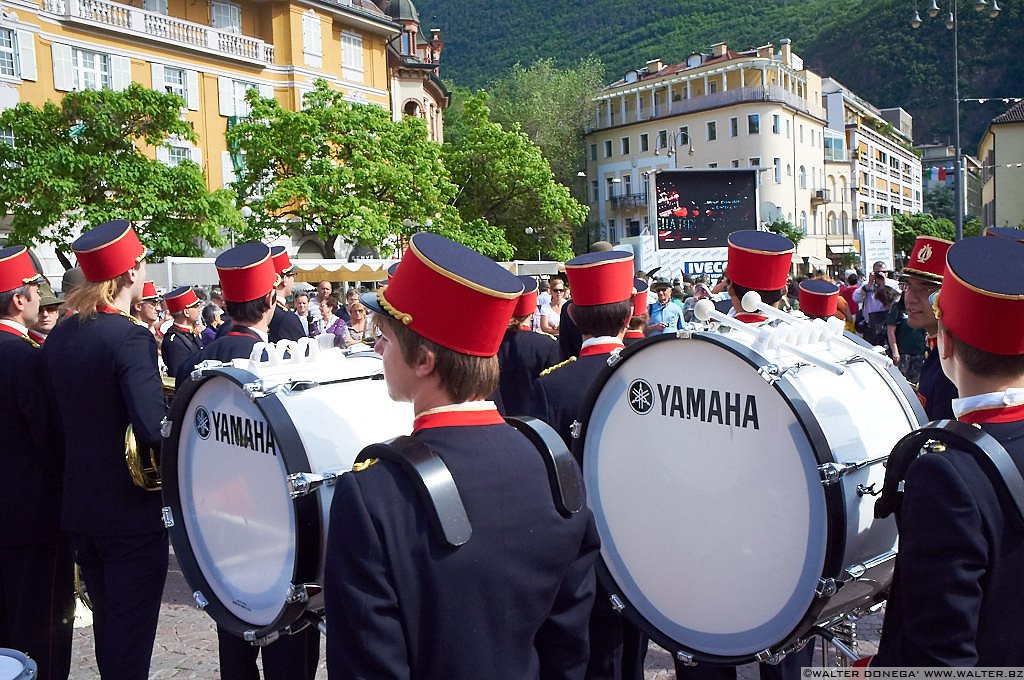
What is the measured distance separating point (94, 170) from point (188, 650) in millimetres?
21949

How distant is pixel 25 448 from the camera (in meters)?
3.95

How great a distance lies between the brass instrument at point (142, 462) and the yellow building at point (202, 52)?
23.8 metres

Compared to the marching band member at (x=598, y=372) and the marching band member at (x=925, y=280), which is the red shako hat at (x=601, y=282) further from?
the marching band member at (x=925, y=280)

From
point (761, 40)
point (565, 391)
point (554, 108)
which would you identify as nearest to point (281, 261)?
point (565, 391)

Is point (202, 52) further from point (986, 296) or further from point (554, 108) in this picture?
point (986, 296)

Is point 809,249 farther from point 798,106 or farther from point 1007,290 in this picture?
point 1007,290

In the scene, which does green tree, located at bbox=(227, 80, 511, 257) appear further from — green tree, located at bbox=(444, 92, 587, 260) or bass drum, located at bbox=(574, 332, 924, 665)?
bass drum, located at bbox=(574, 332, 924, 665)

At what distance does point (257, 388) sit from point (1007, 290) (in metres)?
2.03

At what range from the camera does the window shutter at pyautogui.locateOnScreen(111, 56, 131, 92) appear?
31.7 m

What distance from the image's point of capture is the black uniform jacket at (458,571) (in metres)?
1.81

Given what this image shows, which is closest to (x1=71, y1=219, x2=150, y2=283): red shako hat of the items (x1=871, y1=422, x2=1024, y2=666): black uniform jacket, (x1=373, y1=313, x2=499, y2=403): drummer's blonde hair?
(x1=373, y1=313, x2=499, y2=403): drummer's blonde hair

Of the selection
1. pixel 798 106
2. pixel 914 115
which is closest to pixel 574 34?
pixel 914 115

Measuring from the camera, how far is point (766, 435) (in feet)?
9.33

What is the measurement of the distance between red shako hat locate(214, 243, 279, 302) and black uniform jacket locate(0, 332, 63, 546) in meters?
0.85
